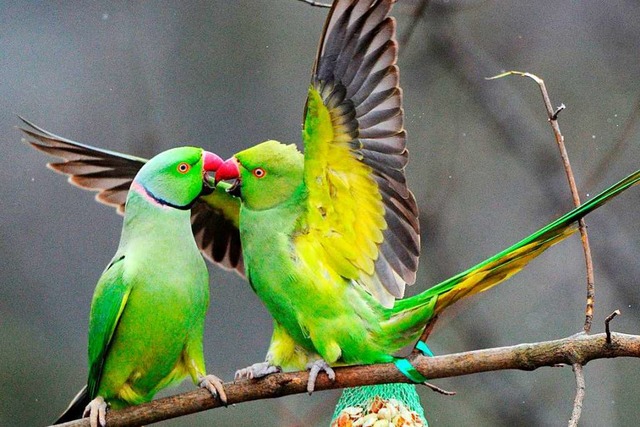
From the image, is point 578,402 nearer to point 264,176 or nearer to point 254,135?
point 264,176

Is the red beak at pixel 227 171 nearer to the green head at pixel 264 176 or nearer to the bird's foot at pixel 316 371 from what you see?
the green head at pixel 264 176

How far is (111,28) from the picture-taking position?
769 centimetres

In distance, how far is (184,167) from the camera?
309cm

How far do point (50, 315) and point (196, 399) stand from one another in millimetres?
4327

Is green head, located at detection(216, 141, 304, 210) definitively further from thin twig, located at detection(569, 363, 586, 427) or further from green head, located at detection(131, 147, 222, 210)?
thin twig, located at detection(569, 363, 586, 427)

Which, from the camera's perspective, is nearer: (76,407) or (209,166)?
(209,166)

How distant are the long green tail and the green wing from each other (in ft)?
2.60

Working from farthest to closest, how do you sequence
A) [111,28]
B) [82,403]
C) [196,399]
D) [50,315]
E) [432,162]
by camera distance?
[111,28] → [50,315] → [432,162] → [82,403] → [196,399]

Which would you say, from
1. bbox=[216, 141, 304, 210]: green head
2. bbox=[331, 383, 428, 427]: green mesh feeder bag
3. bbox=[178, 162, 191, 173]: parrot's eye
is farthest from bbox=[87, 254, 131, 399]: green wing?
bbox=[331, 383, 428, 427]: green mesh feeder bag

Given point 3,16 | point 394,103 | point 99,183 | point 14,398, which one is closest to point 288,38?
point 3,16

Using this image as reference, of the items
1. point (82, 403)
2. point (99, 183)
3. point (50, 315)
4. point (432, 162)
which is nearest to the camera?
point (82, 403)

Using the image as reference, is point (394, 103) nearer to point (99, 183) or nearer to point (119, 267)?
point (119, 267)

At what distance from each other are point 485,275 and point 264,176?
827 millimetres

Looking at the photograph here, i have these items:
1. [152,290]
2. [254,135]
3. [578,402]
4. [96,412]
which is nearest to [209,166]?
[152,290]
